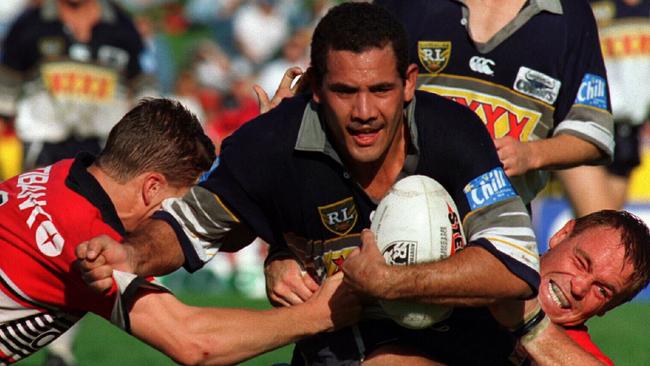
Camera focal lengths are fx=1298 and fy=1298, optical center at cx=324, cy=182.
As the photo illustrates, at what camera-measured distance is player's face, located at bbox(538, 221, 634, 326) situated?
216 inches

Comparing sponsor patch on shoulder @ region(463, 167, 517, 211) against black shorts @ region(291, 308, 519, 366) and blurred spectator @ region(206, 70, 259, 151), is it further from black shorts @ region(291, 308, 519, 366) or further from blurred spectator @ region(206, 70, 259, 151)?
blurred spectator @ region(206, 70, 259, 151)

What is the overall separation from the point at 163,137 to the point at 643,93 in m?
7.10

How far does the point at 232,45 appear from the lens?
1953 cm

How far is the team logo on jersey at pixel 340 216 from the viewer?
534cm

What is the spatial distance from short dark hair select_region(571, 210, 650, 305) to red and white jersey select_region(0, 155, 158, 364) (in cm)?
203

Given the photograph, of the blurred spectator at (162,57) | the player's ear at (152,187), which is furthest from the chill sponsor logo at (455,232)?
the blurred spectator at (162,57)

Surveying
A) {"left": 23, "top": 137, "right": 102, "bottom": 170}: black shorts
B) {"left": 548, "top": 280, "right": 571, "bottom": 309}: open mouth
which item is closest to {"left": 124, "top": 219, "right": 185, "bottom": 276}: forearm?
{"left": 548, "top": 280, "right": 571, "bottom": 309}: open mouth

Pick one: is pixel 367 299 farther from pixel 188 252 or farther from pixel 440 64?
pixel 440 64

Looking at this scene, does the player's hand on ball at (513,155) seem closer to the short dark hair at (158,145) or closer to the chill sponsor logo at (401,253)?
the chill sponsor logo at (401,253)

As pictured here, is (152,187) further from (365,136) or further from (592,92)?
(592,92)

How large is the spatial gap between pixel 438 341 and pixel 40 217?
1697mm

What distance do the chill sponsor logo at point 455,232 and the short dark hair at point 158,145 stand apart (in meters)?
1.18

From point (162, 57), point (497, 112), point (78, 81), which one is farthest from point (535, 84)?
point (162, 57)

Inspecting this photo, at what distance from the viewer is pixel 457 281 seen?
189 inches
